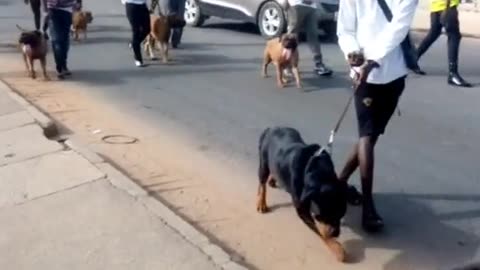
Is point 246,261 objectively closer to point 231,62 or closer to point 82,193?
point 82,193

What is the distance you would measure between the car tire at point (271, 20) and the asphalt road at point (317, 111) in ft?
1.60

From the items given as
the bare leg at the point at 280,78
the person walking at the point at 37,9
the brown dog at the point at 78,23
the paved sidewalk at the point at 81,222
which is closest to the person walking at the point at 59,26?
the bare leg at the point at 280,78

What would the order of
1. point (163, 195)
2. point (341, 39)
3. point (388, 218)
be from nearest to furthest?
point (341, 39)
point (388, 218)
point (163, 195)

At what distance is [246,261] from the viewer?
5.83 meters

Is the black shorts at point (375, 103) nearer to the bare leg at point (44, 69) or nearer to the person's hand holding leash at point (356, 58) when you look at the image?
the person's hand holding leash at point (356, 58)

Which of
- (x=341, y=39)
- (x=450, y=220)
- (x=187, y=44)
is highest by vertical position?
(x=341, y=39)

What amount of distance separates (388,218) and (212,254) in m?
1.60

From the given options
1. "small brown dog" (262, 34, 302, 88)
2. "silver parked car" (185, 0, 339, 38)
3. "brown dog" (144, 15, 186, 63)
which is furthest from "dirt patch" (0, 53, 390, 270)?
"silver parked car" (185, 0, 339, 38)

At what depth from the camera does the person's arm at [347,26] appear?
6219 millimetres

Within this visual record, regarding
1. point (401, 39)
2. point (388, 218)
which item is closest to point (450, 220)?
point (388, 218)

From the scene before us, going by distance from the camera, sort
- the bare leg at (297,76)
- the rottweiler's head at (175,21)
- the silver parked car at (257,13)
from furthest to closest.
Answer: the silver parked car at (257,13) < the rottweiler's head at (175,21) < the bare leg at (297,76)

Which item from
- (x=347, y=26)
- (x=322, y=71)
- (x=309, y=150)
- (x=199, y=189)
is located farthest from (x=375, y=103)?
(x=322, y=71)

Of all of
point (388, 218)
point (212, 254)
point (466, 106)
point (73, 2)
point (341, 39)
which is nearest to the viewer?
point (212, 254)

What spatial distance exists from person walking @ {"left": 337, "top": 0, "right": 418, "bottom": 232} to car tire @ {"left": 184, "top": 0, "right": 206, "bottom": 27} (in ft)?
43.6
